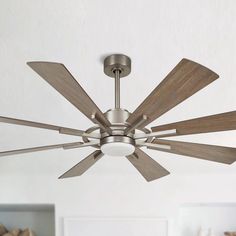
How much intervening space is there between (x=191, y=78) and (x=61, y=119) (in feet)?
4.22

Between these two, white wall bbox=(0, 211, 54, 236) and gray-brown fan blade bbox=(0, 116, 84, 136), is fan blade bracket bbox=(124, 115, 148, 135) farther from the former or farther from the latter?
white wall bbox=(0, 211, 54, 236)

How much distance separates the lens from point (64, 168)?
129 inches

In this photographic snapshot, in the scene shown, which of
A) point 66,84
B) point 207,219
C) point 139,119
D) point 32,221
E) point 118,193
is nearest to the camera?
point 66,84

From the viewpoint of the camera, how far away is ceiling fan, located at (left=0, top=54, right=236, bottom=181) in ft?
3.59

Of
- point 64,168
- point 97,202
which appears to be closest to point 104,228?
point 97,202

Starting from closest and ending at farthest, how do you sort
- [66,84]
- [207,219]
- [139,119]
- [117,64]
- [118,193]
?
[66,84]
[139,119]
[117,64]
[118,193]
[207,219]

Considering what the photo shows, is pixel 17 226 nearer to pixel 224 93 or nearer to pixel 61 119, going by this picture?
pixel 61 119

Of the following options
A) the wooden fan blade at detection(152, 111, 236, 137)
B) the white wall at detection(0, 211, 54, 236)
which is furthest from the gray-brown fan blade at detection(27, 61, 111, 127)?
the white wall at detection(0, 211, 54, 236)

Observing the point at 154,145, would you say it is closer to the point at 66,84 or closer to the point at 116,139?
the point at 116,139

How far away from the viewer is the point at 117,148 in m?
1.38

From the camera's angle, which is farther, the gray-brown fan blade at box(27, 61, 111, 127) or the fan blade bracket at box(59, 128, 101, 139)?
the fan blade bracket at box(59, 128, 101, 139)

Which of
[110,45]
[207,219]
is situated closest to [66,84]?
[110,45]

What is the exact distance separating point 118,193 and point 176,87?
2467mm

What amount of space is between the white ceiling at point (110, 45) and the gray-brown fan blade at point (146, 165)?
0.39 meters
